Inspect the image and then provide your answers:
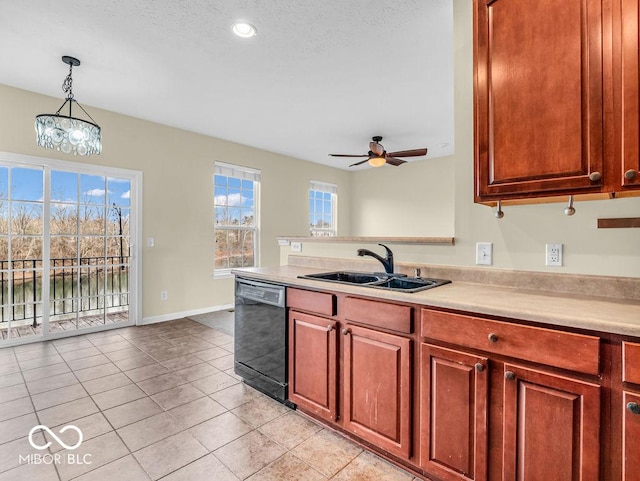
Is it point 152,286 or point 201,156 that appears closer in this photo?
point 152,286

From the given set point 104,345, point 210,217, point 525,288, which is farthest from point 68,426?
point 210,217

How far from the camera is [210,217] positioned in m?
4.96

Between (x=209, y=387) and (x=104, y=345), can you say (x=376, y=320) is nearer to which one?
(x=209, y=387)

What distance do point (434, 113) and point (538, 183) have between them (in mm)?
2975

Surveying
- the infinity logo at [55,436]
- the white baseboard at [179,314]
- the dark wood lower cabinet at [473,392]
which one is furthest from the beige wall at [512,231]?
the white baseboard at [179,314]

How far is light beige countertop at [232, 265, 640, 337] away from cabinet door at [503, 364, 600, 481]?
21 centimetres

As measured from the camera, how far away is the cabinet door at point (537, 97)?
4.24 ft

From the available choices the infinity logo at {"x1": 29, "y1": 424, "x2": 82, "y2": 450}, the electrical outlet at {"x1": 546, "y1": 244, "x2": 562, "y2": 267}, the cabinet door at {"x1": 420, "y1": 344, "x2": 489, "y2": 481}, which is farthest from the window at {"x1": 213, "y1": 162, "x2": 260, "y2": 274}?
the electrical outlet at {"x1": 546, "y1": 244, "x2": 562, "y2": 267}

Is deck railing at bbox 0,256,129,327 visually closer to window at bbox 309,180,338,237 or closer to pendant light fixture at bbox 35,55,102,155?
pendant light fixture at bbox 35,55,102,155

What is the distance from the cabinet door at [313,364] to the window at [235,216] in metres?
3.36

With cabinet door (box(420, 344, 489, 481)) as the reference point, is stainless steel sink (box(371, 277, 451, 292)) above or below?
above

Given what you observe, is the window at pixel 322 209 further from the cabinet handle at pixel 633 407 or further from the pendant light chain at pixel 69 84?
the cabinet handle at pixel 633 407

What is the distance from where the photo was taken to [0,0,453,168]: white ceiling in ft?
7.29

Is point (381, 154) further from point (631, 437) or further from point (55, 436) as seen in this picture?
point (55, 436)
